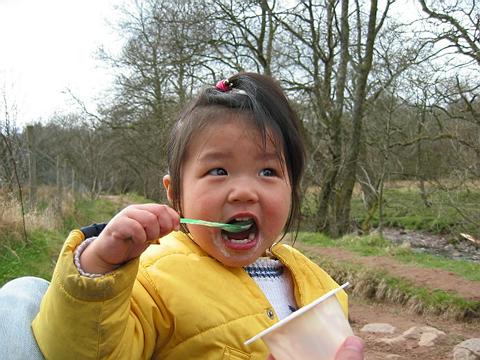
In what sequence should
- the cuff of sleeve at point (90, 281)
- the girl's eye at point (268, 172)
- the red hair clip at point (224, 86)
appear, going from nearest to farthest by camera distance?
1. the cuff of sleeve at point (90, 281)
2. the girl's eye at point (268, 172)
3. the red hair clip at point (224, 86)

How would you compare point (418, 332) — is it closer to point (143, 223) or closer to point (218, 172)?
point (218, 172)

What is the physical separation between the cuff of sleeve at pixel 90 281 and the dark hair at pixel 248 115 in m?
0.53

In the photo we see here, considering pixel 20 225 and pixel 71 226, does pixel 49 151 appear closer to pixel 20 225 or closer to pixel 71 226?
pixel 71 226

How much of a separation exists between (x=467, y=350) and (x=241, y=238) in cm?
Result: 359

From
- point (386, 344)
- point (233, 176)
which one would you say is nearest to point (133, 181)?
point (386, 344)

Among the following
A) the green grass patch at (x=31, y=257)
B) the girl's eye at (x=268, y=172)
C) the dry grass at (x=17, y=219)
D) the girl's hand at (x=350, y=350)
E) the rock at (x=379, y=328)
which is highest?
the girl's eye at (x=268, y=172)

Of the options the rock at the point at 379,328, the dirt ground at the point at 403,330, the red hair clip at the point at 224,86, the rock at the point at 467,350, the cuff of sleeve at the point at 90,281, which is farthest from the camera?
the rock at the point at 379,328

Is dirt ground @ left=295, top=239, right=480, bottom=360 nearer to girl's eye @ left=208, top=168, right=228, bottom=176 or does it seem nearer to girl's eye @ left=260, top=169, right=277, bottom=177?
girl's eye @ left=260, top=169, right=277, bottom=177

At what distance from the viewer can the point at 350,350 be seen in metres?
1.03

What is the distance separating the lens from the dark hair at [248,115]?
5.01ft

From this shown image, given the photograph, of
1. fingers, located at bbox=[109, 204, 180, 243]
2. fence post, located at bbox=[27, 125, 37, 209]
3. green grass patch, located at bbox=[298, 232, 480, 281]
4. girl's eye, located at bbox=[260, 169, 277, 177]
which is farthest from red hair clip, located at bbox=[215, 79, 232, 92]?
fence post, located at bbox=[27, 125, 37, 209]

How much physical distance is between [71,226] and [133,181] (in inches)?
636

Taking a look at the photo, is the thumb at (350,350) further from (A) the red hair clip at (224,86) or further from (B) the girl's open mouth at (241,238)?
(A) the red hair clip at (224,86)

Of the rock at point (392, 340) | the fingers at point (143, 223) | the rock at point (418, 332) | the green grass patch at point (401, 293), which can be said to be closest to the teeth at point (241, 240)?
the fingers at point (143, 223)
